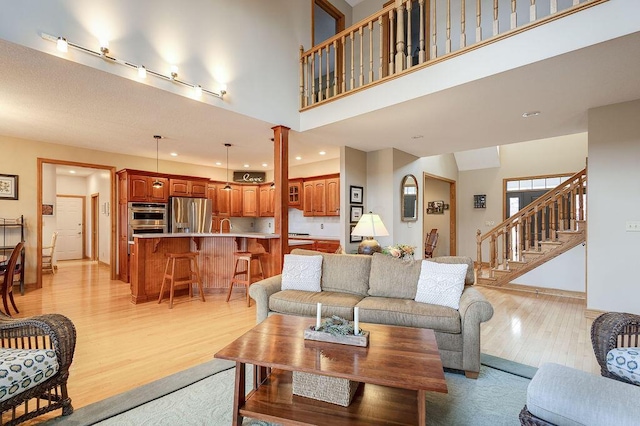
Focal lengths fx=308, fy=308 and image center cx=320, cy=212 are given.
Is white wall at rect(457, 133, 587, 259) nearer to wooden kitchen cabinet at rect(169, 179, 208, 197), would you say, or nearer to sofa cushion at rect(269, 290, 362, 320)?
sofa cushion at rect(269, 290, 362, 320)

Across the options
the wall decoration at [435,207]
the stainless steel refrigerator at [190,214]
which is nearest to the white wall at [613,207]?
the wall decoration at [435,207]

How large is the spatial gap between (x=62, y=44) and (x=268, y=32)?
2487mm

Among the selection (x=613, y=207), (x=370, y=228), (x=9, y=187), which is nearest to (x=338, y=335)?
(x=370, y=228)

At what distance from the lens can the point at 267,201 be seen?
803 cm

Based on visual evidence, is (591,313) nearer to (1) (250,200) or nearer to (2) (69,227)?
(1) (250,200)

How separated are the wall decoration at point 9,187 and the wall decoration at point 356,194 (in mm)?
5661

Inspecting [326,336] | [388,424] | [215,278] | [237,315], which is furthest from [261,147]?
[388,424]

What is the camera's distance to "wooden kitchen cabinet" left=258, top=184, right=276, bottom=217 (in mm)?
7938

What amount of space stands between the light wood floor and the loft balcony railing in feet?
9.65

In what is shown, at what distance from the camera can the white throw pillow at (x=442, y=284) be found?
260cm

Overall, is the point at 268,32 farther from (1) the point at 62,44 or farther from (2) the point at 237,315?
(2) the point at 237,315

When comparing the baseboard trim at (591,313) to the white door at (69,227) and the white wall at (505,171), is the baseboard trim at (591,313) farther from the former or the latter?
the white door at (69,227)

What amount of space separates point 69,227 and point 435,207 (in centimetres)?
1092

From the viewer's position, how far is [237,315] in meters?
3.91
